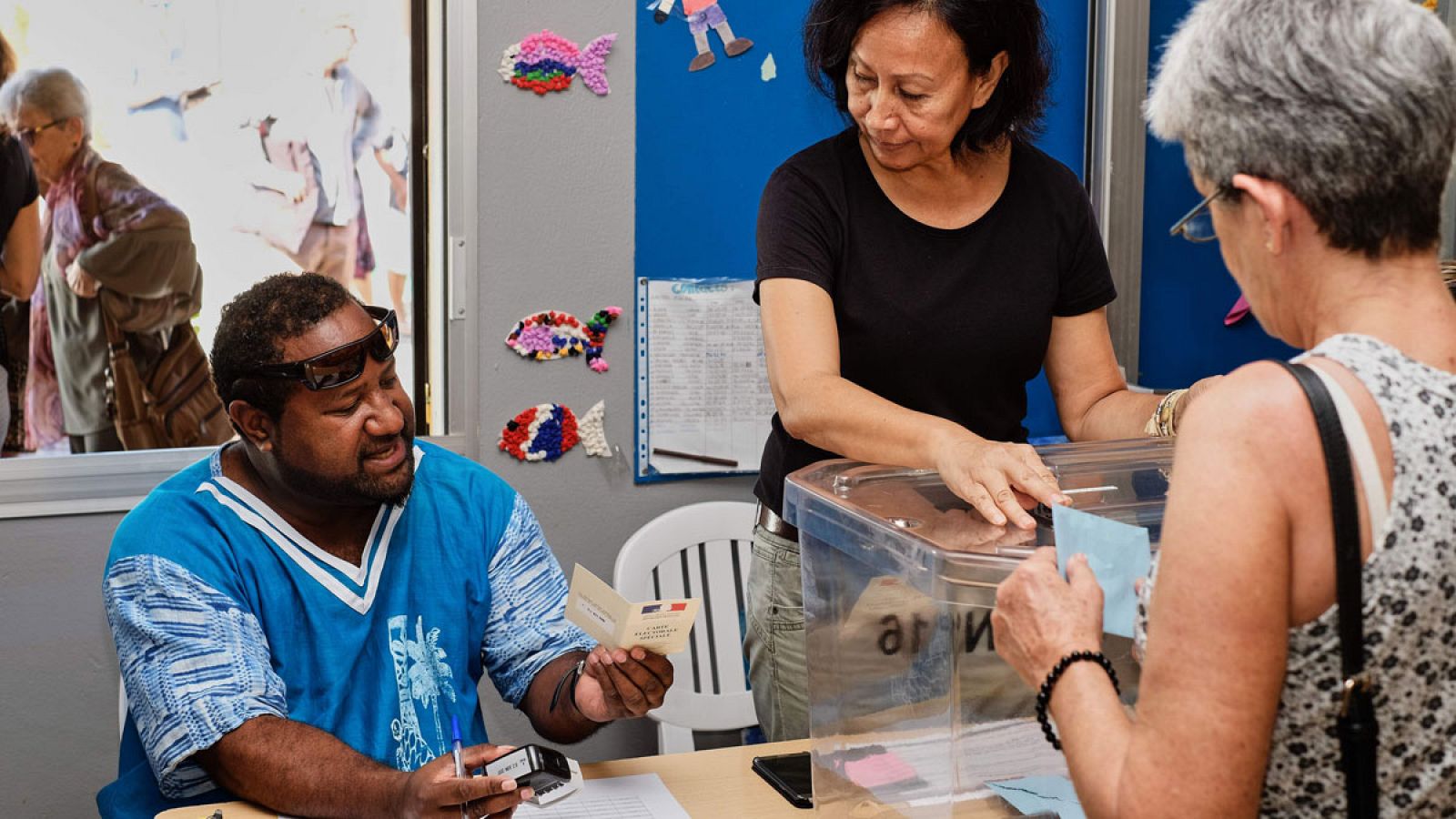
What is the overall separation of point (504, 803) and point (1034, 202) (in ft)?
3.97

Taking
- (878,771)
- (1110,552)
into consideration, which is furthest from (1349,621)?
(878,771)

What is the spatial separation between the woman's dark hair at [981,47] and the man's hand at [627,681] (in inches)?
36.0

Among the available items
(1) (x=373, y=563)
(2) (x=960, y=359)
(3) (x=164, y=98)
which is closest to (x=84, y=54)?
(3) (x=164, y=98)

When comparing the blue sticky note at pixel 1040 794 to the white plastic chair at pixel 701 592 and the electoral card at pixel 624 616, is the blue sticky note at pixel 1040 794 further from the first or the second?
the white plastic chair at pixel 701 592

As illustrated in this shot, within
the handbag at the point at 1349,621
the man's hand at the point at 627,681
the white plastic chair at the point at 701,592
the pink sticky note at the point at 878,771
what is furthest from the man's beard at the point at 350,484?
the handbag at the point at 1349,621

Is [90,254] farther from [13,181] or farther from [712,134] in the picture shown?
[712,134]

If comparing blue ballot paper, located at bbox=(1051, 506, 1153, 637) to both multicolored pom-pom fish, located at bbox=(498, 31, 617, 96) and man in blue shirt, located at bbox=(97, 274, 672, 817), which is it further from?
multicolored pom-pom fish, located at bbox=(498, 31, 617, 96)

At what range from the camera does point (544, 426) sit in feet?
10.6

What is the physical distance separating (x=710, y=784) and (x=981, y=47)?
44.8 inches

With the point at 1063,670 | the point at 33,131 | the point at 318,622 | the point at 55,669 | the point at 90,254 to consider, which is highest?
the point at 33,131

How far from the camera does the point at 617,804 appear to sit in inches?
70.9

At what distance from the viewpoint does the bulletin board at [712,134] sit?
3.26 meters

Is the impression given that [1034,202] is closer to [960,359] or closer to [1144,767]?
[960,359]

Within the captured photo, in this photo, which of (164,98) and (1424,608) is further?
(164,98)
